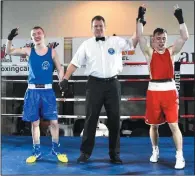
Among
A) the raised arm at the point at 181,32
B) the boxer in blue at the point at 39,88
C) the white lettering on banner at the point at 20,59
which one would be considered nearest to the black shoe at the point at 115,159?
the boxer in blue at the point at 39,88

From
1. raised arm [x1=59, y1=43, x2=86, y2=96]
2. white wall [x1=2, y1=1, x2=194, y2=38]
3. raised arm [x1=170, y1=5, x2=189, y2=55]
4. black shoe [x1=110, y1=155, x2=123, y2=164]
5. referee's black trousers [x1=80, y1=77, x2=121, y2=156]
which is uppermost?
white wall [x1=2, y1=1, x2=194, y2=38]

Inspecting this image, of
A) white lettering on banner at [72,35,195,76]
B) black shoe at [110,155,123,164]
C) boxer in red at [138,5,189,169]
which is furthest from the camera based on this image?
white lettering on banner at [72,35,195,76]

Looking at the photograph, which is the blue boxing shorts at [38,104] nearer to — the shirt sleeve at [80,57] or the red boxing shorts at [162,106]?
the shirt sleeve at [80,57]

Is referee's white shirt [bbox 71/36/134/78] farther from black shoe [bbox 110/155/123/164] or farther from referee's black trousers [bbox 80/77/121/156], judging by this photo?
black shoe [bbox 110/155/123/164]

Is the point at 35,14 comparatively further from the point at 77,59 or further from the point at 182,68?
the point at 77,59

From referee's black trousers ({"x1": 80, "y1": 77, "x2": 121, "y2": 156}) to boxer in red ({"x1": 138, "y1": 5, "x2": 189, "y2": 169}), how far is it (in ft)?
0.83

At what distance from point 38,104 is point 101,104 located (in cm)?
49

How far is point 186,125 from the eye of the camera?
421cm

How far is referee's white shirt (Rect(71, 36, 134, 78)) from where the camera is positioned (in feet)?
7.29

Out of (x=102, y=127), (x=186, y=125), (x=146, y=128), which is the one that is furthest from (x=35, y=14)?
(x=186, y=125)

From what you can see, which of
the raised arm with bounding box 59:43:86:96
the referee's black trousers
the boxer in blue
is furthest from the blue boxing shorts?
the referee's black trousers

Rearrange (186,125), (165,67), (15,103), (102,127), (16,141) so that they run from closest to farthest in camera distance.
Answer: (165,67)
(16,141)
(102,127)
(186,125)
(15,103)

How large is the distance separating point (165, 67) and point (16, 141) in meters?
1.85

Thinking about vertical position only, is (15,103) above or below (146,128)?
above
